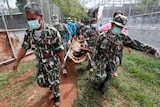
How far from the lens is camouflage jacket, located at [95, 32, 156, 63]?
2.71 metres

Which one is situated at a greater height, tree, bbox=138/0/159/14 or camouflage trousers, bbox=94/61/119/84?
tree, bbox=138/0/159/14

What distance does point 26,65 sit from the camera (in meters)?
4.57

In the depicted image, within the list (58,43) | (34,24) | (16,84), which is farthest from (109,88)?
(34,24)

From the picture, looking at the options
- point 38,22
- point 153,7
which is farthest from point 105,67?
point 153,7

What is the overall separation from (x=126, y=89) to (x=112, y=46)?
4.59ft

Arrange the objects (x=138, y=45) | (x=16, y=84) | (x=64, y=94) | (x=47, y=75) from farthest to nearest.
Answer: (x=16, y=84) < (x=64, y=94) < (x=138, y=45) < (x=47, y=75)

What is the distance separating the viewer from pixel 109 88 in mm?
3469

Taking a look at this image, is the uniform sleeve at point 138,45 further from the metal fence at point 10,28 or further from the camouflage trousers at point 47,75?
the metal fence at point 10,28

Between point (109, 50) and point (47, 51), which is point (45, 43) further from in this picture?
point (109, 50)

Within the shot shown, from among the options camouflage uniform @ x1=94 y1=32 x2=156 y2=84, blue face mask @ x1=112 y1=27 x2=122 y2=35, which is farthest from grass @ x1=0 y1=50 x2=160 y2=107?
blue face mask @ x1=112 y1=27 x2=122 y2=35

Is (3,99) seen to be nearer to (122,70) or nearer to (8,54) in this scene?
(8,54)

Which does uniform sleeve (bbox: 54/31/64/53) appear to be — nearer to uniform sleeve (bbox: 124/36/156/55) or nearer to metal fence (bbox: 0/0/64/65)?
uniform sleeve (bbox: 124/36/156/55)

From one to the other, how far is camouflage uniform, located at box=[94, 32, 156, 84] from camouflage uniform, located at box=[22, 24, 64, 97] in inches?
33.9

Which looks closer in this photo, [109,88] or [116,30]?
[116,30]
